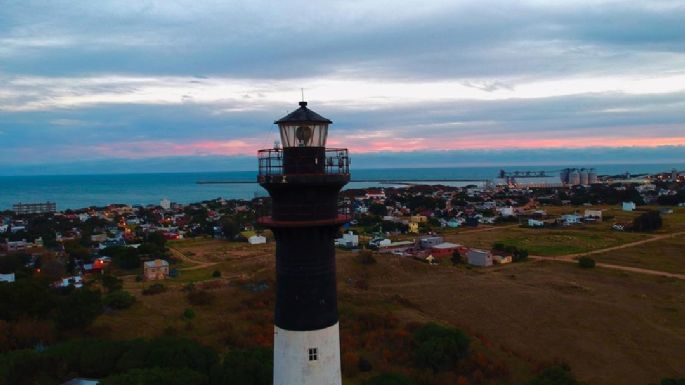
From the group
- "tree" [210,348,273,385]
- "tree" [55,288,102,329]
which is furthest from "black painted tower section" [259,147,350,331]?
"tree" [55,288,102,329]

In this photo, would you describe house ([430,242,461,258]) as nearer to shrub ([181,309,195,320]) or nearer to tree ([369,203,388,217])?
shrub ([181,309,195,320])

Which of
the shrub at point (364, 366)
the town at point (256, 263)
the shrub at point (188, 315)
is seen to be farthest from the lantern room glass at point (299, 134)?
the shrub at point (188, 315)

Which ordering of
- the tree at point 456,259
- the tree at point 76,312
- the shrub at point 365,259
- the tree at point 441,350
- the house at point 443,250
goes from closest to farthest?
the tree at point 441,350 → the tree at point 76,312 → the shrub at point 365,259 → the tree at point 456,259 → the house at point 443,250

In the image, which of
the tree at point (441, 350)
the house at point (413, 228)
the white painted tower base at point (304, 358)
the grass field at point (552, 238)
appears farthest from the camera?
the house at point (413, 228)

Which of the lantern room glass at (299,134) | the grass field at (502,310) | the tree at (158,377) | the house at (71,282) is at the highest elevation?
the lantern room glass at (299,134)

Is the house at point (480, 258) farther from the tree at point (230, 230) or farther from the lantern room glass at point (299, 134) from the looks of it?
the lantern room glass at point (299, 134)

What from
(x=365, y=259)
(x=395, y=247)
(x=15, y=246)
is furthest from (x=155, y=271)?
(x=15, y=246)

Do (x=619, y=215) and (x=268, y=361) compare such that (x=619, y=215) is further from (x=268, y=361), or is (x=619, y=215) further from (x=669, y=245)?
(x=268, y=361)
